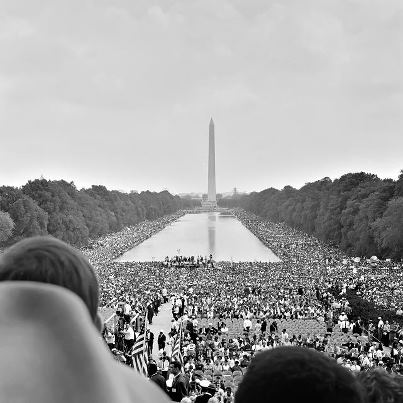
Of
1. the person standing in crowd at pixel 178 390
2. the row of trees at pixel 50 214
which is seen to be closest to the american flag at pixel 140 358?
the person standing in crowd at pixel 178 390

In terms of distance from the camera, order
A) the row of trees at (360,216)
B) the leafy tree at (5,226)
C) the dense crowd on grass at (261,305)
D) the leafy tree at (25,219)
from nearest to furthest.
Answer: the dense crowd on grass at (261,305)
the row of trees at (360,216)
the leafy tree at (5,226)
the leafy tree at (25,219)

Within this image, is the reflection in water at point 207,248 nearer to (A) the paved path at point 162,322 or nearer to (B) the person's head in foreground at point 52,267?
(A) the paved path at point 162,322

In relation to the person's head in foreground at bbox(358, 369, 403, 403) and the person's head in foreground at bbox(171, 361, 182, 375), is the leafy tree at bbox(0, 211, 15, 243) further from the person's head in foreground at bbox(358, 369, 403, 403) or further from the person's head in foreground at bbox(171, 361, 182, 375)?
the person's head in foreground at bbox(358, 369, 403, 403)

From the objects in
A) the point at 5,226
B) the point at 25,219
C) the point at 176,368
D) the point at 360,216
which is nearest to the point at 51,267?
the point at 176,368

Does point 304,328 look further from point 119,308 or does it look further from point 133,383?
point 133,383

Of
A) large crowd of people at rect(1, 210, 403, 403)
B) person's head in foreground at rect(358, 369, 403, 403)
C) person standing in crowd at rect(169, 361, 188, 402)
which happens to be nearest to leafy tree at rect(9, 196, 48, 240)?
large crowd of people at rect(1, 210, 403, 403)

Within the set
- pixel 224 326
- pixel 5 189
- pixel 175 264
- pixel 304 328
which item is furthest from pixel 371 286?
pixel 5 189

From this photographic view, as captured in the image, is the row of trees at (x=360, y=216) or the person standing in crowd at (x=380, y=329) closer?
the person standing in crowd at (x=380, y=329)
